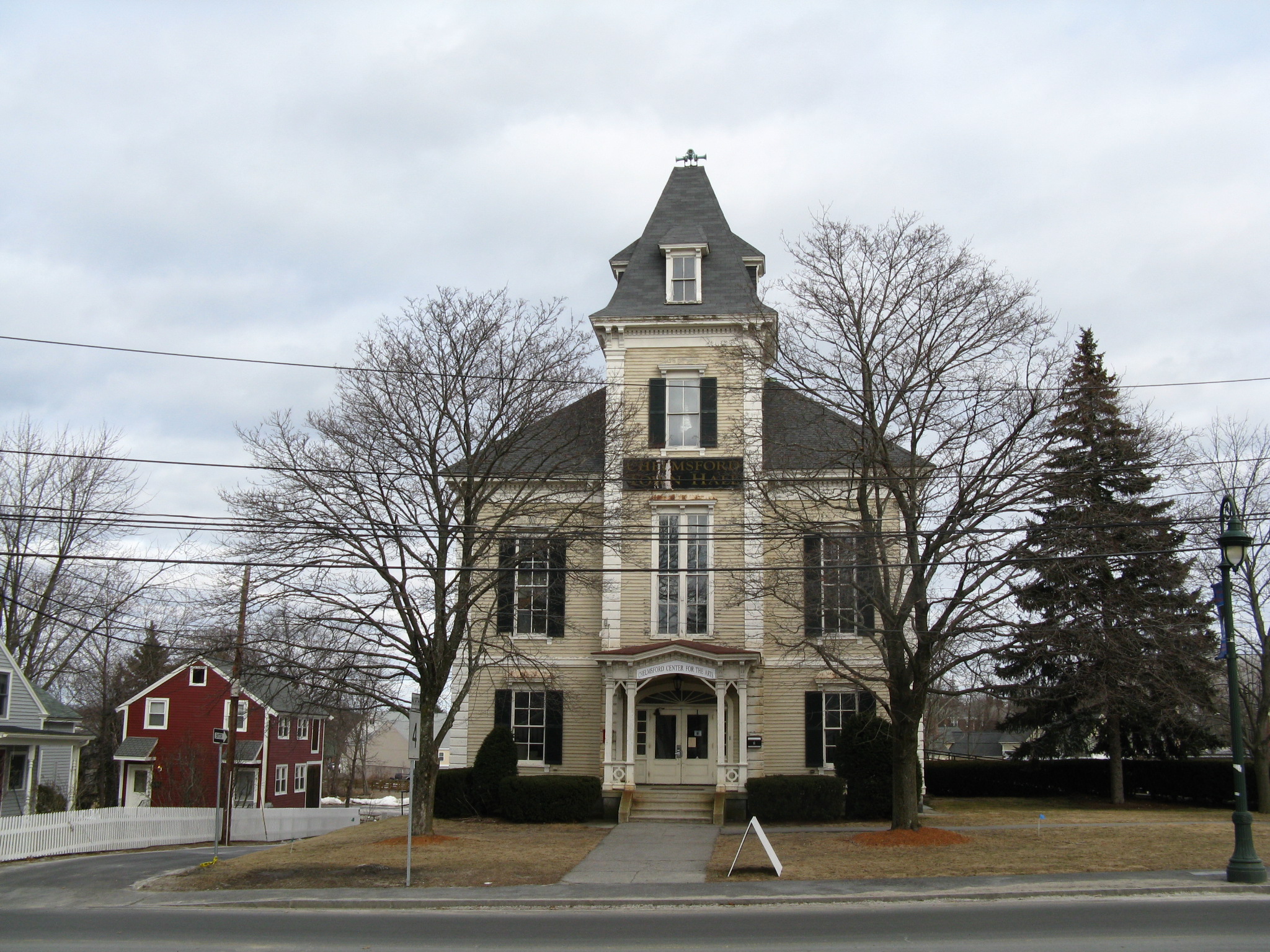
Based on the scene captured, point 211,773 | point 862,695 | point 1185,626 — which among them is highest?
point 1185,626

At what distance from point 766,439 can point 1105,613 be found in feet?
22.9

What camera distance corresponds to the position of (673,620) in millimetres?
27312

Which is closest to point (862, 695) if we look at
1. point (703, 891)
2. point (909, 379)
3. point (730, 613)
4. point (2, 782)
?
point (730, 613)

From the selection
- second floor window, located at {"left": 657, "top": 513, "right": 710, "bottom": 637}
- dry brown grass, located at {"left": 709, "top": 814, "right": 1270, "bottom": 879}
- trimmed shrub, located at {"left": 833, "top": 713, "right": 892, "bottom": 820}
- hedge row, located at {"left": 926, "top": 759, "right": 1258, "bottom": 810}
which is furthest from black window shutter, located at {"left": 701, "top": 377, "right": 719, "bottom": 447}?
hedge row, located at {"left": 926, "top": 759, "right": 1258, "bottom": 810}

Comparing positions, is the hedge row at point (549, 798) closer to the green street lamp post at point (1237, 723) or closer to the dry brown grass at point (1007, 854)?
the dry brown grass at point (1007, 854)

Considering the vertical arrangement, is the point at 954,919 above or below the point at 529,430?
below

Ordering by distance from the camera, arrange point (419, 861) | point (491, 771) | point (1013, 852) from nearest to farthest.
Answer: point (1013, 852), point (419, 861), point (491, 771)

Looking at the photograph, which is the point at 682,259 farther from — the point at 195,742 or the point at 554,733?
the point at 195,742

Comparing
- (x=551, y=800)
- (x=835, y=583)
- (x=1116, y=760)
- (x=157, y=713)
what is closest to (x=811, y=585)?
(x=835, y=583)

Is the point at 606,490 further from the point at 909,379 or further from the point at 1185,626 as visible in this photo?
the point at 1185,626

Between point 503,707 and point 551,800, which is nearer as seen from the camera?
point 551,800

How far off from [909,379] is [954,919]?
384 inches

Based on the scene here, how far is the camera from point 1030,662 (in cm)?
2639

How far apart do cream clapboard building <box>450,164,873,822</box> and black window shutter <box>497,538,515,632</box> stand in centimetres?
10
